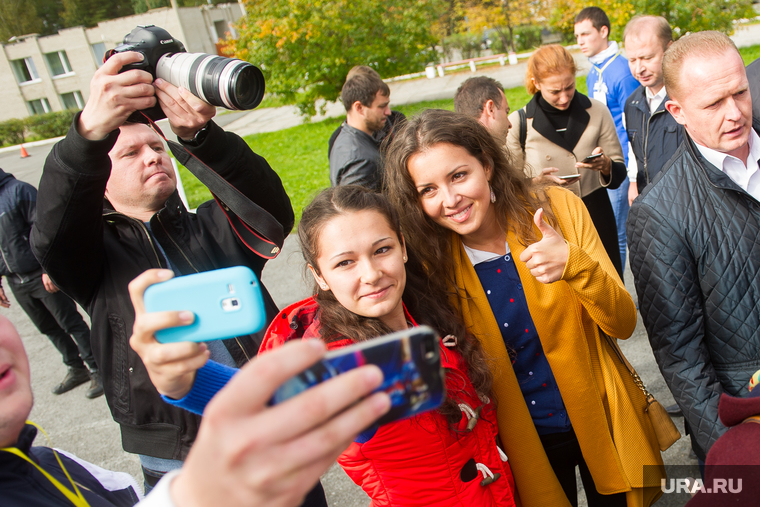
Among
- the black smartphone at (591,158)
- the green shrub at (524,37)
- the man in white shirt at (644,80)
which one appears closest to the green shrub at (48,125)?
the green shrub at (524,37)

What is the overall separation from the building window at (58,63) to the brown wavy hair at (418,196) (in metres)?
39.5

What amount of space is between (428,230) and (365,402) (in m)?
1.45

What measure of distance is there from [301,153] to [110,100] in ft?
38.3

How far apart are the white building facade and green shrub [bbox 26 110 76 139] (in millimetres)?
3748

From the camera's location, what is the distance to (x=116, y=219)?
6.27 feet

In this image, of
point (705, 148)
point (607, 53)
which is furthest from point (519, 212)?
point (607, 53)

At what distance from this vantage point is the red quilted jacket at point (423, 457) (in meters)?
1.63

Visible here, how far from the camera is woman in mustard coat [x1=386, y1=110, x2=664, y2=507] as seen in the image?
6.57ft

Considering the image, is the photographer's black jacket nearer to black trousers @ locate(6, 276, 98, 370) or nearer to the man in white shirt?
the man in white shirt

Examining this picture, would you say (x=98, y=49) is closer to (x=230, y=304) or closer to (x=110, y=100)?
(x=110, y=100)

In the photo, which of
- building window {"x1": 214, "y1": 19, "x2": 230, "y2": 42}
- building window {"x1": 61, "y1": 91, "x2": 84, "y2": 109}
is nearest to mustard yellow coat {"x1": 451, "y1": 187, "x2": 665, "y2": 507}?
building window {"x1": 61, "y1": 91, "x2": 84, "y2": 109}

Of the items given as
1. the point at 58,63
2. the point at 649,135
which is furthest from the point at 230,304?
the point at 58,63

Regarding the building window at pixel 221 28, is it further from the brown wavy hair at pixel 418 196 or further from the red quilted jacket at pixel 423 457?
the red quilted jacket at pixel 423 457

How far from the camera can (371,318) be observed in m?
1.76
